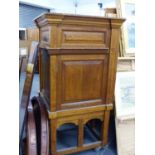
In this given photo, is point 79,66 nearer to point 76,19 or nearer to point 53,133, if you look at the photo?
point 76,19

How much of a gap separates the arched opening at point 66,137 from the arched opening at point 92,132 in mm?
118

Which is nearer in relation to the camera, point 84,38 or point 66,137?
point 84,38

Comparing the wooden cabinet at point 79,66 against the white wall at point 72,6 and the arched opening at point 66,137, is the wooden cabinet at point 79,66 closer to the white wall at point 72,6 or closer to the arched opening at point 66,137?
the arched opening at point 66,137

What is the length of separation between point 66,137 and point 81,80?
2.71 feet

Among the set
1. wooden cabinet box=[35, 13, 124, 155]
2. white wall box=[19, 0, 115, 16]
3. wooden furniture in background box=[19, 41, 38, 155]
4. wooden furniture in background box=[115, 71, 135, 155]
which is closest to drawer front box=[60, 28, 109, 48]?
wooden cabinet box=[35, 13, 124, 155]

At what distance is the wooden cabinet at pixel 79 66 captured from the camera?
1.38 m

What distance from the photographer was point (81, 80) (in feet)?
5.01

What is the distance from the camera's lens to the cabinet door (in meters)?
1.46

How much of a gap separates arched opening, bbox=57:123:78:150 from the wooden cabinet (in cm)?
24

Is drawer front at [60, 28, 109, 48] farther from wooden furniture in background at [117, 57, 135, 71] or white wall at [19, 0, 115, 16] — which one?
white wall at [19, 0, 115, 16]

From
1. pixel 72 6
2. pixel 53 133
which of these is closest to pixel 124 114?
pixel 53 133

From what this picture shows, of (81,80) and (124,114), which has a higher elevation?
(81,80)
